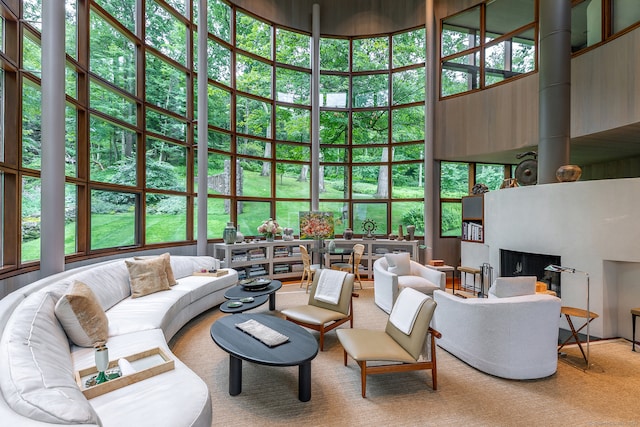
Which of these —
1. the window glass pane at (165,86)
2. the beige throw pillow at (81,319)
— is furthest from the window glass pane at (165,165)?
the beige throw pillow at (81,319)

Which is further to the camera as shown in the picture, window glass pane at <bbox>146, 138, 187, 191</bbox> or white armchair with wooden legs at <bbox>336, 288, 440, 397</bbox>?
window glass pane at <bbox>146, 138, 187, 191</bbox>

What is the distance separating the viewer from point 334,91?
7.67 metres

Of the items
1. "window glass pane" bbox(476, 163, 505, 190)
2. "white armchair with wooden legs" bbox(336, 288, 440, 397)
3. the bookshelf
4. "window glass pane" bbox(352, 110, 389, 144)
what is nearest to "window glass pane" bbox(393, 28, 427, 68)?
"window glass pane" bbox(352, 110, 389, 144)

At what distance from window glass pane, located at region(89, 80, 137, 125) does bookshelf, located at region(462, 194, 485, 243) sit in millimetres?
6303

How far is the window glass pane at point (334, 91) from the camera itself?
7633 mm

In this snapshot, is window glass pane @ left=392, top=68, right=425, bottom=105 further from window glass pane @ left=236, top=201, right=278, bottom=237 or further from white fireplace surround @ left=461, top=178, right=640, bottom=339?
window glass pane @ left=236, top=201, right=278, bottom=237

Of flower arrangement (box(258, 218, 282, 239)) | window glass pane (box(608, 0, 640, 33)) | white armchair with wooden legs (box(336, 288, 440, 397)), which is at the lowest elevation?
white armchair with wooden legs (box(336, 288, 440, 397))

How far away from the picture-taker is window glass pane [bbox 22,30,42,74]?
3.15 metres

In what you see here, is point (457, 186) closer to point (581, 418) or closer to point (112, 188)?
point (581, 418)

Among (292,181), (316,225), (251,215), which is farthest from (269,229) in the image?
(292,181)

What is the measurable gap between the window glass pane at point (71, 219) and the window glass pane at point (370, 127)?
5.68 meters

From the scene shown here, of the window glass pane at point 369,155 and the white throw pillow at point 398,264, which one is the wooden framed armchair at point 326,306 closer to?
the white throw pillow at point 398,264

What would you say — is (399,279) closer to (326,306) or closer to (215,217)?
(326,306)

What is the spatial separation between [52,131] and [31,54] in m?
0.89
